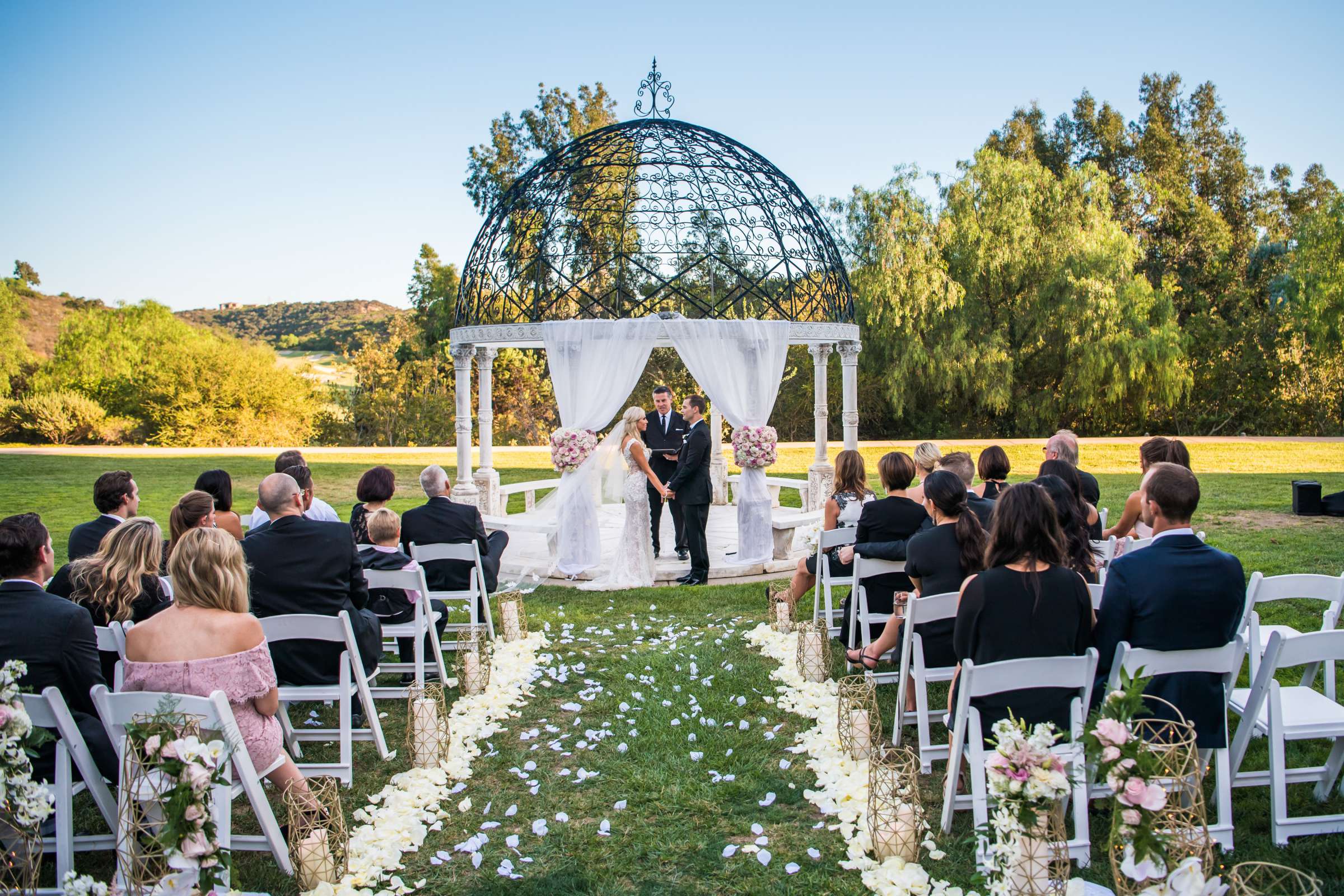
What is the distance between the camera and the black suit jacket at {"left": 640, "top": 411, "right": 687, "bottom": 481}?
984 cm

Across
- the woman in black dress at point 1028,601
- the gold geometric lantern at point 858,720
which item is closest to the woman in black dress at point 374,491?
the gold geometric lantern at point 858,720

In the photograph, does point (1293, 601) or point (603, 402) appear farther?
point (603, 402)

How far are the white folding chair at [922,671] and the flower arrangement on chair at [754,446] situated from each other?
4.53m

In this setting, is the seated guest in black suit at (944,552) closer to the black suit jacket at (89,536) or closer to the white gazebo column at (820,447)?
the black suit jacket at (89,536)

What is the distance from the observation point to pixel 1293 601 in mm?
7516

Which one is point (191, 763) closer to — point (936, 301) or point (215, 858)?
point (215, 858)

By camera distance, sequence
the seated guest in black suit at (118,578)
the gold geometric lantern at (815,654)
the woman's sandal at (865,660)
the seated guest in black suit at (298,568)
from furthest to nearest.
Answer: the gold geometric lantern at (815,654) → the woman's sandal at (865,660) → the seated guest in black suit at (298,568) → the seated guest in black suit at (118,578)

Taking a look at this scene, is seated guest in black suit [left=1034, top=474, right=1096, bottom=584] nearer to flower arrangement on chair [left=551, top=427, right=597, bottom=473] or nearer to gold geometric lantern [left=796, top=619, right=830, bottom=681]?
gold geometric lantern [left=796, top=619, right=830, bottom=681]

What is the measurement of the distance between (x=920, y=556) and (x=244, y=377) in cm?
3195

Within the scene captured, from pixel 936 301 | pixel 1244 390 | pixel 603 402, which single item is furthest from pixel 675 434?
pixel 1244 390

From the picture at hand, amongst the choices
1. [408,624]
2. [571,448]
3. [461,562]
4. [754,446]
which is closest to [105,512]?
[408,624]

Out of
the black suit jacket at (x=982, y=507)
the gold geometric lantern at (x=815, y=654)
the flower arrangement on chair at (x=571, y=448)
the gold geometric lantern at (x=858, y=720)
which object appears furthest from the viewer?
the flower arrangement on chair at (x=571, y=448)

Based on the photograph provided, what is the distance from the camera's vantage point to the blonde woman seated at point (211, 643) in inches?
133

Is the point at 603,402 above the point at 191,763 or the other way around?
above
